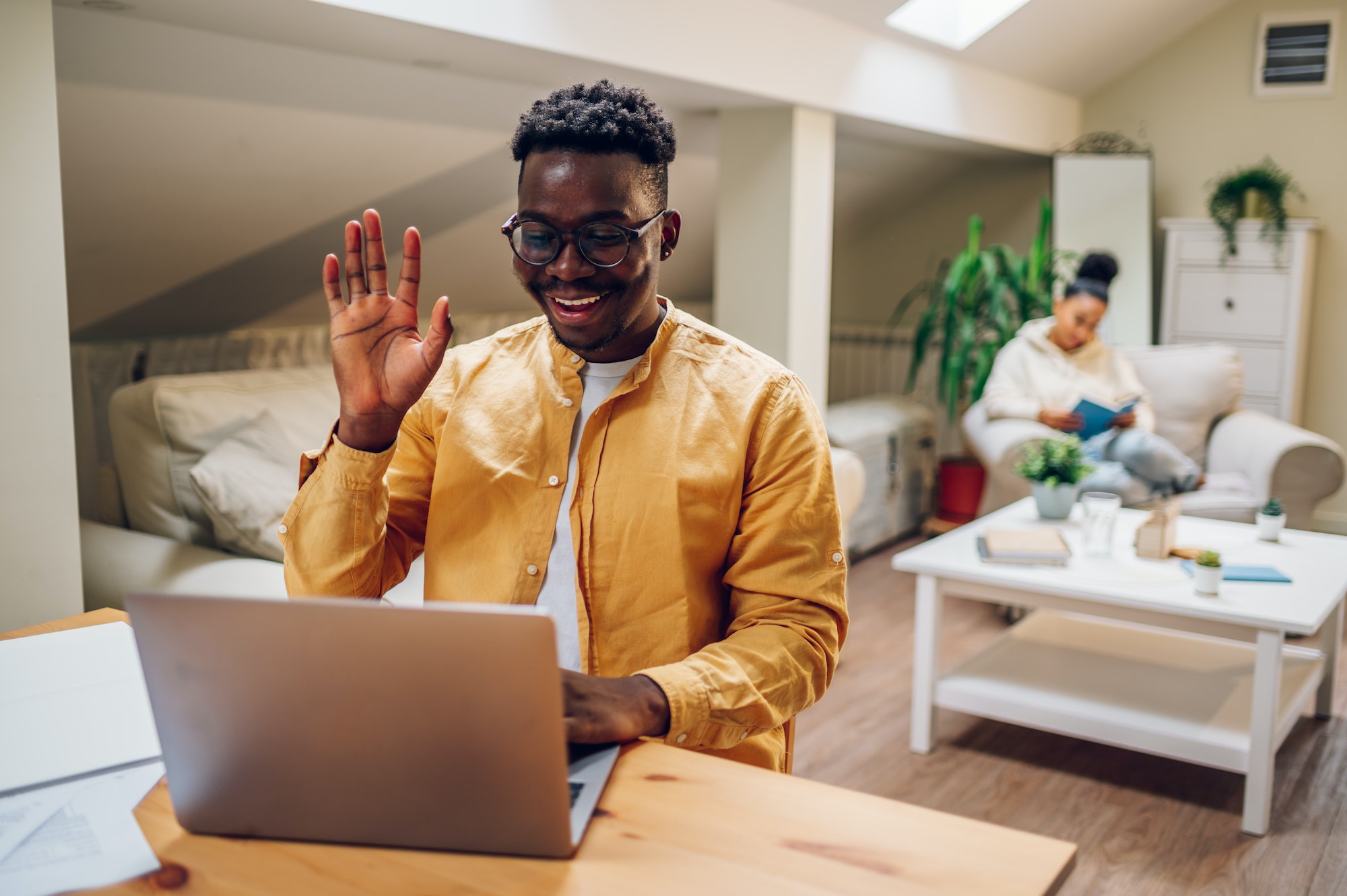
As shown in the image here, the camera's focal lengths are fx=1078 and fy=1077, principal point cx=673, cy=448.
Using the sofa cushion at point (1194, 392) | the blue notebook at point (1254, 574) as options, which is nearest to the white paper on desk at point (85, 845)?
the blue notebook at point (1254, 574)

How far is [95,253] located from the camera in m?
2.59

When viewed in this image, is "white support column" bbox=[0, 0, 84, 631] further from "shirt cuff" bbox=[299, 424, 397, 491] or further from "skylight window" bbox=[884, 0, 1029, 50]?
"skylight window" bbox=[884, 0, 1029, 50]

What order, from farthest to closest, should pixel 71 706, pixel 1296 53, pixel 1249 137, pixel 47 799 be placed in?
pixel 1249 137 → pixel 1296 53 → pixel 71 706 → pixel 47 799

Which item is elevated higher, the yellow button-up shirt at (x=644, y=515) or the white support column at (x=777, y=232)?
the white support column at (x=777, y=232)

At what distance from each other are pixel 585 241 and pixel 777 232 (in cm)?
232

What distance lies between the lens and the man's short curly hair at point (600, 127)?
1.06 m

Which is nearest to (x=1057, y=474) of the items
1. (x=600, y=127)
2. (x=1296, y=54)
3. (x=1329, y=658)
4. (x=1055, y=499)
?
(x=1055, y=499)

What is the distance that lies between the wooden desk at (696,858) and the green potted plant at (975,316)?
3.46 meters

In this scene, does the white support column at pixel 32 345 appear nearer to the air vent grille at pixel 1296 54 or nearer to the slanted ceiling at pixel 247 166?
the slanted ceiling at pixel 247 166

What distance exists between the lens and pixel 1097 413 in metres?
3.55

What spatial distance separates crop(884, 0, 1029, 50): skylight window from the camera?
3572 millimetres

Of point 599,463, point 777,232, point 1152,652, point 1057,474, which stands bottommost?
point 1152,652

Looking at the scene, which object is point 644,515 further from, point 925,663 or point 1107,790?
point 1107,790

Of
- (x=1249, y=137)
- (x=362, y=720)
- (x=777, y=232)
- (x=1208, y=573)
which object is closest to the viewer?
(x=362, y=720)
